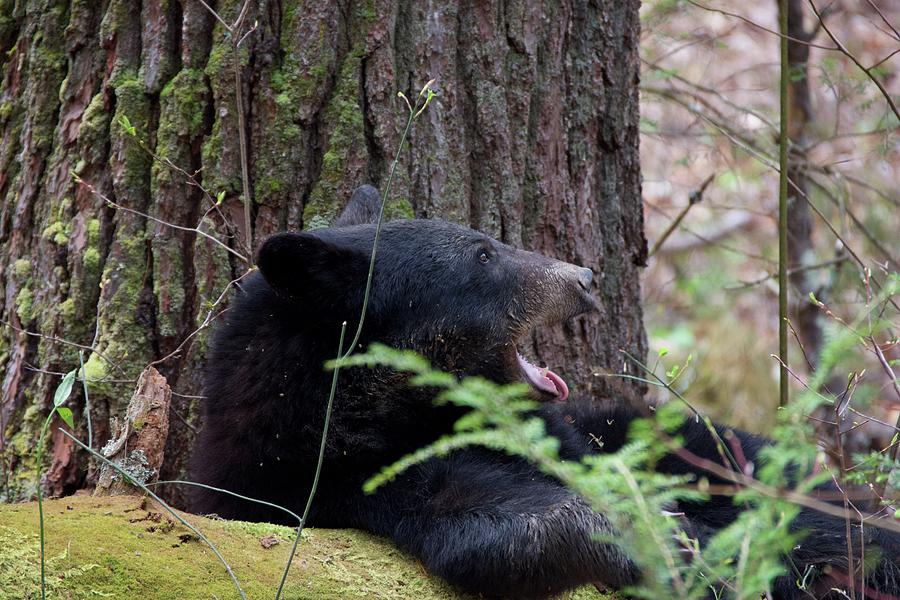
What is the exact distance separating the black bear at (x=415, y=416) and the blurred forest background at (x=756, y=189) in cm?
152

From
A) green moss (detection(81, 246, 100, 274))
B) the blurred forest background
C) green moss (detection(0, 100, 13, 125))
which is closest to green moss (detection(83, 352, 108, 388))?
green moss (detection(81, 246, 100, 274))

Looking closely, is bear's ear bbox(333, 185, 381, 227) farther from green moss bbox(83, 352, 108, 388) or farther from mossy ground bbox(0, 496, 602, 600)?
mossy ground bbox(0, 496, 602, 600)

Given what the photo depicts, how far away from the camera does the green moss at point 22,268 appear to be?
4785 millimetres

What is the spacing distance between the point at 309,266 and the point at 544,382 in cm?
119

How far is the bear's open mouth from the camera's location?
4246 millimetres

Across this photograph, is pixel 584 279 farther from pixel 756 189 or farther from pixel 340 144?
pixel 756 189

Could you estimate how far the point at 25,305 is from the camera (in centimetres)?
475

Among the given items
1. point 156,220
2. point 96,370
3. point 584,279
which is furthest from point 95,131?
point 584,279

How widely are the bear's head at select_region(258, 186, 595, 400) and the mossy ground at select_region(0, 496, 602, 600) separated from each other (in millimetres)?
760

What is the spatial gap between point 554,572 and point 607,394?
6.52 ft

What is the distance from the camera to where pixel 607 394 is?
17.0ft

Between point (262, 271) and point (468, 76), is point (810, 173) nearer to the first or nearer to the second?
point (468, 76)

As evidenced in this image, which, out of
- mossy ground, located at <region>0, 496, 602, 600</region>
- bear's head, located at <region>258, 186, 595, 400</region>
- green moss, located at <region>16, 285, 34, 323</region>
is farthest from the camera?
green moss, located at <region>16, 285, 34, 323</region>

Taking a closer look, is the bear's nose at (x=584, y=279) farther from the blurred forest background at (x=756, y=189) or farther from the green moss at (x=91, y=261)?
the green moss at (x=91, y=261)
